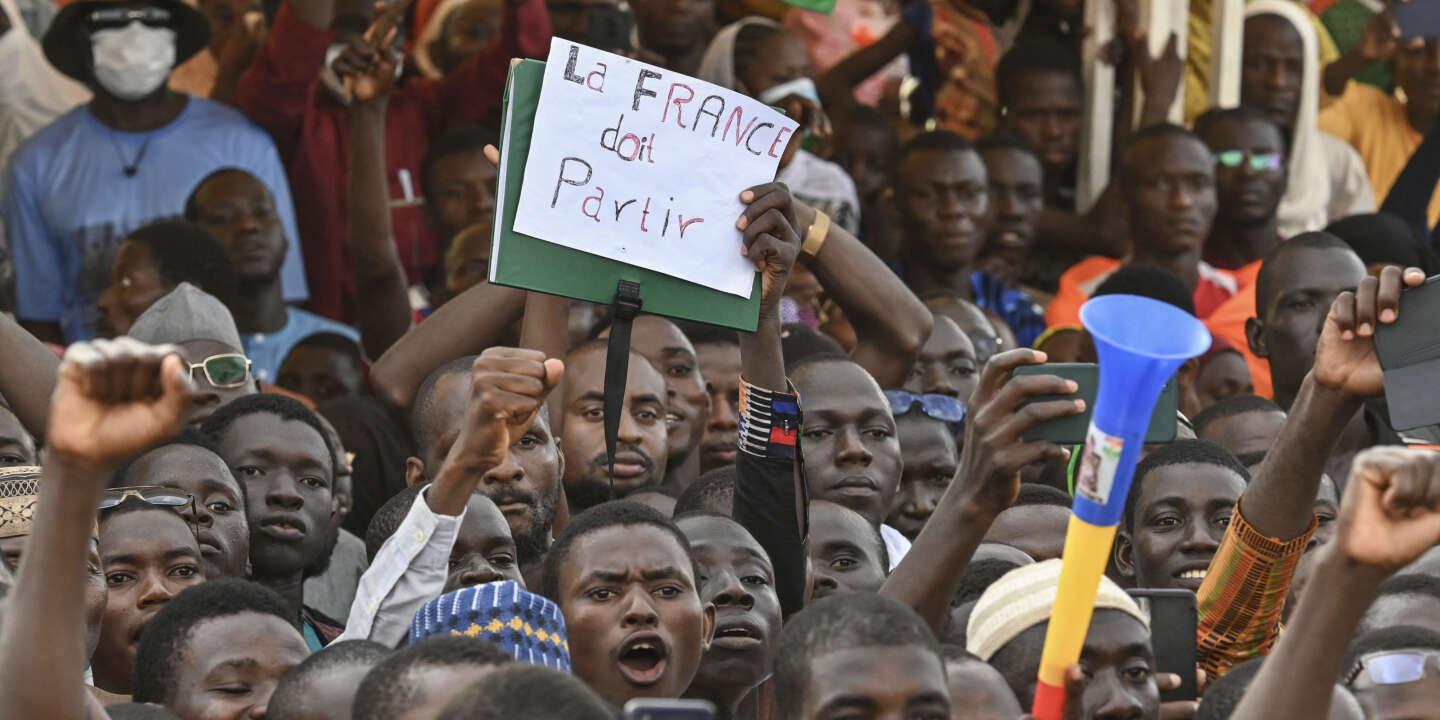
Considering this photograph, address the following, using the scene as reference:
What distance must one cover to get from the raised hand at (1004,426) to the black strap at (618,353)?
2.99ft

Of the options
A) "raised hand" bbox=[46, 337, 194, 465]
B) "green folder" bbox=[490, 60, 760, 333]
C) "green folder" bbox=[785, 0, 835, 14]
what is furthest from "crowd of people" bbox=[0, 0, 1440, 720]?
"green folder" bbox=[785, 0, 835, 14]

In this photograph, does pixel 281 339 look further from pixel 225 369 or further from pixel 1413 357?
pixel 1413 357

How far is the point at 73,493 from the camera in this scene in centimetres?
356

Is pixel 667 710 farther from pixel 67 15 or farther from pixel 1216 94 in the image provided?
pixel 1216 94

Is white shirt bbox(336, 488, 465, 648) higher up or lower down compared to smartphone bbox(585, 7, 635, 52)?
lower down

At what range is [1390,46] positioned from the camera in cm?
1087

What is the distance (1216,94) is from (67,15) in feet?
16.1

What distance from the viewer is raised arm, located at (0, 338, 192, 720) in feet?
11.2

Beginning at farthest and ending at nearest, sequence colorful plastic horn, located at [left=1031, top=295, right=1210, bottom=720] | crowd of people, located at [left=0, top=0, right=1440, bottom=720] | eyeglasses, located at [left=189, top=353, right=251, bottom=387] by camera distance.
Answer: eyeglasses, located at [left=189, top=353, right=251, bottom=387] < crowd of people, located at [left=0, top=0, right=1440, bottom=720] < colorful plastic horn, located at [left=1031, top=295, right=1210, bottom=720]

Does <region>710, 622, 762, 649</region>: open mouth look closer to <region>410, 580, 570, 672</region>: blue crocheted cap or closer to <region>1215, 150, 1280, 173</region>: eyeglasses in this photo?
<region>410, 580, 570, 672</region>: blue crocheted cap

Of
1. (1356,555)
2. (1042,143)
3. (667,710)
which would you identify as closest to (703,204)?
(1356,555)

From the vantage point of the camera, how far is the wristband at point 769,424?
5.40 m

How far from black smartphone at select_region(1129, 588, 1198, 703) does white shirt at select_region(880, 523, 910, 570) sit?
1414 mm

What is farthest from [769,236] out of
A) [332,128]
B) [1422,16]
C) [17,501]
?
[1422,16]
